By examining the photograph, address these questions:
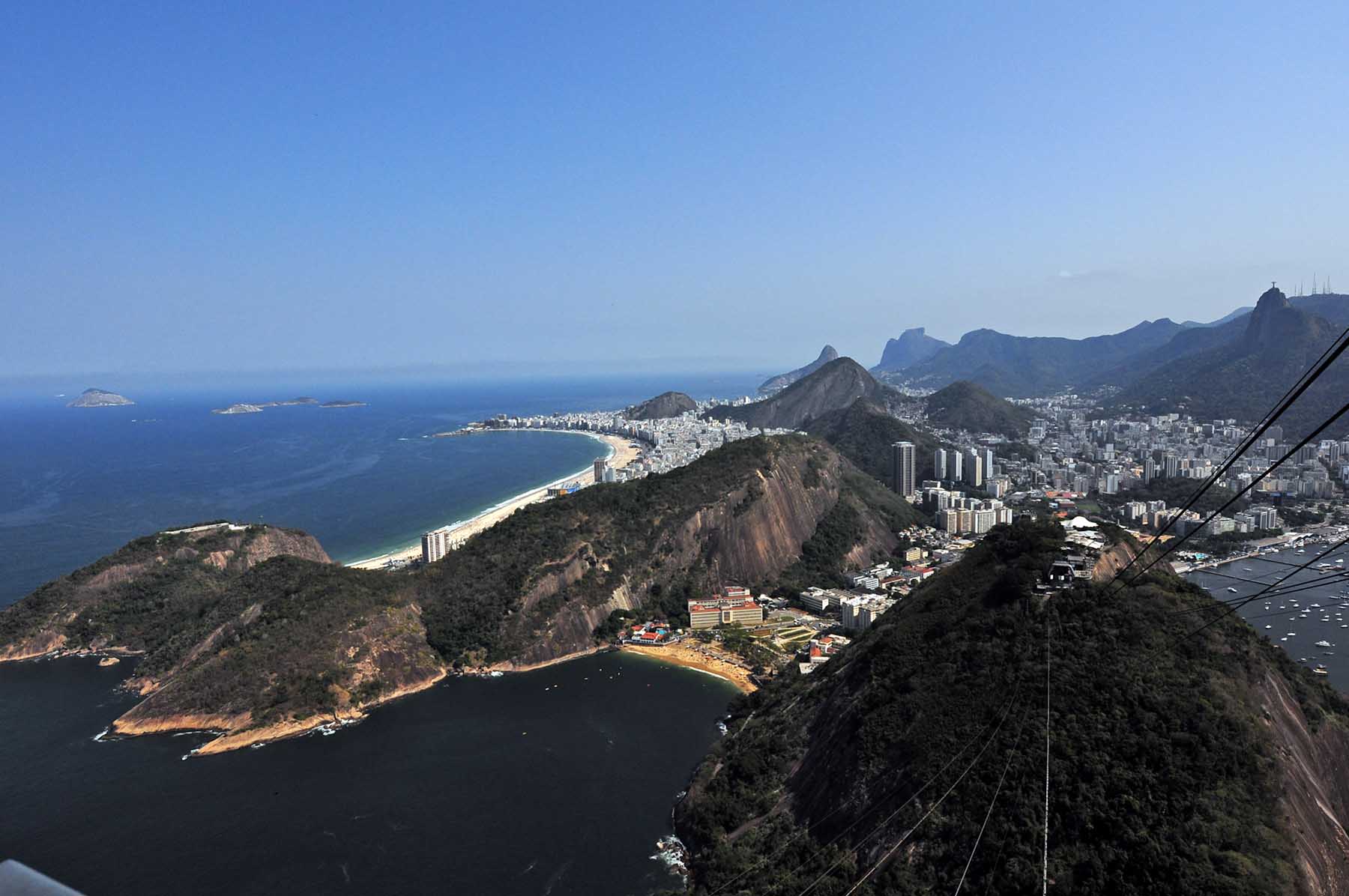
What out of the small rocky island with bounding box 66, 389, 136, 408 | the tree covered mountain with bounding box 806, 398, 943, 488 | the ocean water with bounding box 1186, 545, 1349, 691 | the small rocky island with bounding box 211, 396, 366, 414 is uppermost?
the small rocky island with bounding box 66, 389, 136, 408

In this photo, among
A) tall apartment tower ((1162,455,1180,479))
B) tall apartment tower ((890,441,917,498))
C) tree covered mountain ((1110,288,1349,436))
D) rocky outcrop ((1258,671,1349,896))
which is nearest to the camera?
rocky outcrop ((1258,671,1349,896))

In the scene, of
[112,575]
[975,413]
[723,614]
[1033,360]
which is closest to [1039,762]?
[723,614]

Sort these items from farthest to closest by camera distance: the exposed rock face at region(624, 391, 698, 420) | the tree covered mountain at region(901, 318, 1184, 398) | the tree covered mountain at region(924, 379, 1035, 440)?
1. the tree covered mountain at region(901, 318, 1184, 398)
2. the exposed rock face at region(624, 391, 698, 420)
3. the tree covered mountain at region(924, 379, 1035, 440)

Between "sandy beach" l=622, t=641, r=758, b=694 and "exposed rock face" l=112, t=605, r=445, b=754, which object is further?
"sandy beach" l=622, t=641, r=758, b=694

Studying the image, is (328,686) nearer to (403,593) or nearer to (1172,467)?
(403,593)

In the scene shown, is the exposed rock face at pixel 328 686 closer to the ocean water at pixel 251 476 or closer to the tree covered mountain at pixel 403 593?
the tree covered mountain at pixel 403 593

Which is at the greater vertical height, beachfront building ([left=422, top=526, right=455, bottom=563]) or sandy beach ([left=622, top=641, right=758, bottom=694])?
beachfront building ([left=422, top=526, right=455, bottom=563])

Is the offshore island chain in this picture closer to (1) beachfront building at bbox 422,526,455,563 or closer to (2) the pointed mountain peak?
(1) beachfront building at bbox 422,526,455,563

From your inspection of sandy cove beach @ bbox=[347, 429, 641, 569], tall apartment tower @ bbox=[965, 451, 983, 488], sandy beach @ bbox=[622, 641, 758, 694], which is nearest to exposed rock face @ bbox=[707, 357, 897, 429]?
sandy cove beach @ bbox=[347, 429, 641, 569]
